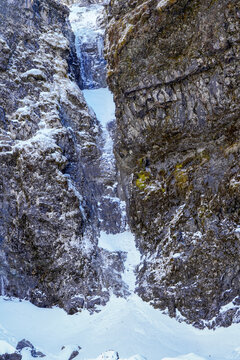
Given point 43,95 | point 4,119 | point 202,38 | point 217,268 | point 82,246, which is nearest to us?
point 217,268

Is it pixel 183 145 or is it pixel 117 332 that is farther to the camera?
pixel 183 145

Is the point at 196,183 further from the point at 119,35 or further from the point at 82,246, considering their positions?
the point at 119,35

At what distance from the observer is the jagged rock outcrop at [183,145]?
17.6 metres

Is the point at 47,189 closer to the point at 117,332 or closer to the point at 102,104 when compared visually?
the point at 117,332

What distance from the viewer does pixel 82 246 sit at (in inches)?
789

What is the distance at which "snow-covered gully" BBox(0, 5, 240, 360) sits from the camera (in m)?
15.3

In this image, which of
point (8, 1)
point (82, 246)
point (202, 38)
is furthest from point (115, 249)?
point (8, 1)

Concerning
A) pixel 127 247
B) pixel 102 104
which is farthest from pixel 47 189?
pixel 102 104

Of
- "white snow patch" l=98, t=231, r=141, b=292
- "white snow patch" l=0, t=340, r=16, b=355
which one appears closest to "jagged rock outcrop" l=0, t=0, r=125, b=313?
"white snow patch" l=98, t=231, r=141, b=292

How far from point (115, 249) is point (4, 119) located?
11650 mm

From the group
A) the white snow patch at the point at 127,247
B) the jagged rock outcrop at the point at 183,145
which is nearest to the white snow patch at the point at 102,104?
the jagged rock outcrop at the point at 183,145

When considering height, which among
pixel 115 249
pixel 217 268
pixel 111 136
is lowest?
pixel 217 268

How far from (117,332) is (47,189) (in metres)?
9.21

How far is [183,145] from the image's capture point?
19938 mm
